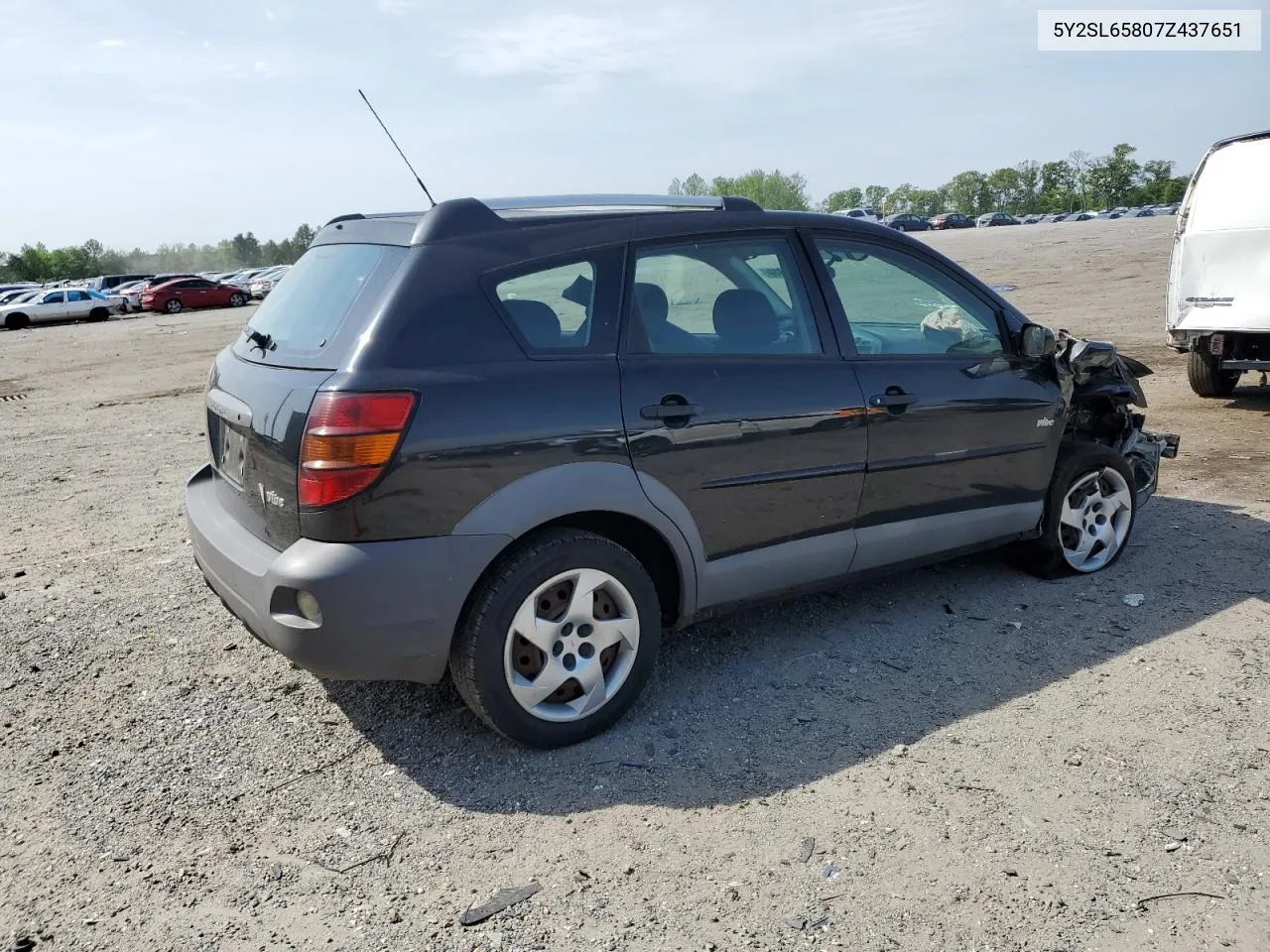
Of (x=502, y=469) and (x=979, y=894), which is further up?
(x=502, y=469)

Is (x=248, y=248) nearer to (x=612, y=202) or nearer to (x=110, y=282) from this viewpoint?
(x=110, y=282)

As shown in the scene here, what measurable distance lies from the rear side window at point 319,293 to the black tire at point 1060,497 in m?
3.30

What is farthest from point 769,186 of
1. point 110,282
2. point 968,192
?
point 110,282

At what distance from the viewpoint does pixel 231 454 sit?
3.78 m

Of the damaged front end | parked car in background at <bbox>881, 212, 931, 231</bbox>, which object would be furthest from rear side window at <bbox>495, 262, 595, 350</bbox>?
parked car in background at <bbox>881, 212, 931, 231</bbox>

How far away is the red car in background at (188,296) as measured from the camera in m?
41.2

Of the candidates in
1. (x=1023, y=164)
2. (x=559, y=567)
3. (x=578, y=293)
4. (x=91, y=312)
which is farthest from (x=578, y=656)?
(x=1023, y=164)

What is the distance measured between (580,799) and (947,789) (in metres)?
1.16

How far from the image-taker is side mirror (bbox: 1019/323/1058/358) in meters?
4.76

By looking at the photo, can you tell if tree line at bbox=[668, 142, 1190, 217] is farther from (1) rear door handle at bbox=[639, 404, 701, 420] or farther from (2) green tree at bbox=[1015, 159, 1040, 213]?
(1) rear door handle at bbox=[639, 404, 701, 420]

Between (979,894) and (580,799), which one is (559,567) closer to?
(580,799)

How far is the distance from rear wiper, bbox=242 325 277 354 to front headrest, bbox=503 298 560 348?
97 cm

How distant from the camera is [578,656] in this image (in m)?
3.60

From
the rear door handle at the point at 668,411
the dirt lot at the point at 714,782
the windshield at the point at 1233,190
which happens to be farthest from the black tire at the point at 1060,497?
the windshield at the point at 1233,190
